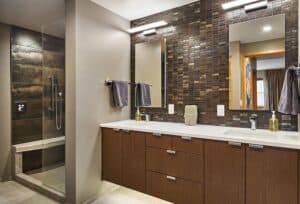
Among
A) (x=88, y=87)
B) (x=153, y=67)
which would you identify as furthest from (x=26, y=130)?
(x=153, y=67)

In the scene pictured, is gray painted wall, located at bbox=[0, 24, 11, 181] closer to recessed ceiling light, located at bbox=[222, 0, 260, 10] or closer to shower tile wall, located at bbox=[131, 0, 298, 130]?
shower tile wall, located at bbox=[131, 0, 298, 130]

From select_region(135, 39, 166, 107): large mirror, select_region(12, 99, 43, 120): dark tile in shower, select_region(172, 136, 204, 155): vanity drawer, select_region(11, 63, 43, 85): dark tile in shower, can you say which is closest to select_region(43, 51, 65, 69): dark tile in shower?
select_region(11, 63, 43, 85): dark tile in shower

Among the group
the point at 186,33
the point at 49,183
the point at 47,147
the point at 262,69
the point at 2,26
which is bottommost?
the point at 49,183

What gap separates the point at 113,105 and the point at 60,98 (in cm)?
71

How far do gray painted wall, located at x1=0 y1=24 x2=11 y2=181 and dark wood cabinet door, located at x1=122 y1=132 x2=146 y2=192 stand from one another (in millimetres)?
2046

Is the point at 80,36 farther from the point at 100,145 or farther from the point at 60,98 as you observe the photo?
the point at 100,145

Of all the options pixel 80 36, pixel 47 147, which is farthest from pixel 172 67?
pixel 47 147

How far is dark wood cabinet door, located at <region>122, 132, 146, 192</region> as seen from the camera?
2.30 m

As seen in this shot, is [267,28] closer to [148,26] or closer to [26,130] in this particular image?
[148,26]

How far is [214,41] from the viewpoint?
8.00 feet

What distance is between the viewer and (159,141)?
2162 mm

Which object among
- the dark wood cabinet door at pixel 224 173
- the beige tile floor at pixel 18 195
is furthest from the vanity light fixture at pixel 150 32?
the beige tile floor at pixel 18 195

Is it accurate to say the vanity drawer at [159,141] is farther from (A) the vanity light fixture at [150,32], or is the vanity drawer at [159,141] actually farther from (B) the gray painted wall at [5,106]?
(B) the gray painted wall at [5,106]

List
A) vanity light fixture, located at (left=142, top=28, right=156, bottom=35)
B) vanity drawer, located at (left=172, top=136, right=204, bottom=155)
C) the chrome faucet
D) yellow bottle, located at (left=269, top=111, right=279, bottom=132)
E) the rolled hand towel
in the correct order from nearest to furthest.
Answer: vanity drawer, located at (left=172, top=136, right=204, bottom=155) → yellow bottle, located at (left=269, top=111, right=279, bottom=132) → the chrome faucet → the rolled hand towel → vanity light fixture, located at (left=142, top=28, right=156, bottom=35)
